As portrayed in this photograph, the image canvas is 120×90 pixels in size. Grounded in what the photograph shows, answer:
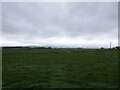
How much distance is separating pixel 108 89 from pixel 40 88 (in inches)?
138

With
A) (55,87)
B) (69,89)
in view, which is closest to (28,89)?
(55,87)

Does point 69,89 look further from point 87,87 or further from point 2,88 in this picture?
point 2,88

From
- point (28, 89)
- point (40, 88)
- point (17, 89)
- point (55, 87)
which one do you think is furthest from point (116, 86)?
point (17, 89)

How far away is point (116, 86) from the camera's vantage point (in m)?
8.77

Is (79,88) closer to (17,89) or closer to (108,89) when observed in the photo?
(108,89)

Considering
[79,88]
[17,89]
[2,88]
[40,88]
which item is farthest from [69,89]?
[2,88]

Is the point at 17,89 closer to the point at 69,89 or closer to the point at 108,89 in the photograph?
the point at 69,89

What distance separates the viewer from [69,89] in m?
8.31

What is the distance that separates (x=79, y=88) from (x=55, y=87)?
1.27m

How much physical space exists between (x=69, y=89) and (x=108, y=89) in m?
1.99

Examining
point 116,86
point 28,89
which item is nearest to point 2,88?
point 28,89

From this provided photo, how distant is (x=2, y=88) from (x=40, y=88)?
6.75 ft

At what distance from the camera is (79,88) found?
8.42 metres

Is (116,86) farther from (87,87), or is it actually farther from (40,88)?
(40,88)
